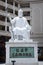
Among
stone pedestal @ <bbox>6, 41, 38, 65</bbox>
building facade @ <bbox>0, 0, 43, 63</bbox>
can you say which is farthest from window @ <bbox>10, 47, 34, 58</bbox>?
building facade @ <bbox>0, 0, 43, 63</bbox>

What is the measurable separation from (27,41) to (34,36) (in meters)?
8.52

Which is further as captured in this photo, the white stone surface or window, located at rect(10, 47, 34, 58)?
the white stone surface

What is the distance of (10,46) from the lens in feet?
45.5

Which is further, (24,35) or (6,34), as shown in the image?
(6,34)

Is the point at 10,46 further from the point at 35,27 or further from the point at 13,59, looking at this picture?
the point at 35,27

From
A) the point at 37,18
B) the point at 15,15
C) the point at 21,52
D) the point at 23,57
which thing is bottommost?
the point at 23,57

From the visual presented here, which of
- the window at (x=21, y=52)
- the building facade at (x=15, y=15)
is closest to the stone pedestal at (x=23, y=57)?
the window at (x=21, y=52)

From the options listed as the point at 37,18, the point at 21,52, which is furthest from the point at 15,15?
the point at 21,52

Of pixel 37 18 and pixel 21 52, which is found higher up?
pixel 37 18

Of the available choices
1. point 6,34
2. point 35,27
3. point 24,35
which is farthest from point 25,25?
point 6,34

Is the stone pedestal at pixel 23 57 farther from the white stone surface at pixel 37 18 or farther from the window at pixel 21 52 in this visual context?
the white stone surface at pixel 37 18

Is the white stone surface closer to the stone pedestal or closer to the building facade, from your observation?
the building facade

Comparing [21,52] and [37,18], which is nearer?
[21,52]

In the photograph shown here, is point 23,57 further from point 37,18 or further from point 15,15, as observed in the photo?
point 15,15
